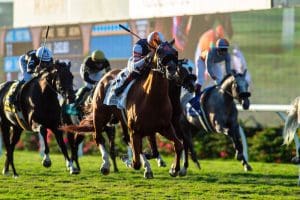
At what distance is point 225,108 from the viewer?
14.1m

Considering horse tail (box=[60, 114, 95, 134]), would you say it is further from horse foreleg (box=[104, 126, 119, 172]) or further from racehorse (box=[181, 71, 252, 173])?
racehorse (box=[181, 71, 252, 173])

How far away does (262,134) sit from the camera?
16422mm

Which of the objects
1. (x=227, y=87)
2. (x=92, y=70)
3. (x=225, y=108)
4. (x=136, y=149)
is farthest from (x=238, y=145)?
(x=136, y=149)

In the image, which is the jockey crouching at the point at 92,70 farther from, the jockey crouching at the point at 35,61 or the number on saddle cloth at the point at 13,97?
the number on saddle cloth at the point at 13,97

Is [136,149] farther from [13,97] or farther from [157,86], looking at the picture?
[13,97]

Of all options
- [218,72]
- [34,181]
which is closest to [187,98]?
[218,72]

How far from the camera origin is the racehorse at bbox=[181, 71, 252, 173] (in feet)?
45.1

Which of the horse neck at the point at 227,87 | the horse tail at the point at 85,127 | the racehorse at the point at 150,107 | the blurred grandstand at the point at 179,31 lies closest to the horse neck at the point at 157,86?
the racehorse at the point at 150,107

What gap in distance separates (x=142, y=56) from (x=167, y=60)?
85cm

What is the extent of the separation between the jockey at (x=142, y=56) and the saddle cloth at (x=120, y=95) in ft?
0.16

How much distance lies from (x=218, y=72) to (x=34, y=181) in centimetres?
399

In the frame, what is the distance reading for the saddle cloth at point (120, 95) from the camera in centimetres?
1086

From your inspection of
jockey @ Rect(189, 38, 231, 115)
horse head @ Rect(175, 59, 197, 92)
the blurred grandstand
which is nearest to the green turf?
jockey @ Rect(189, 38, 231, 115)

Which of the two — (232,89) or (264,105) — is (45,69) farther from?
(264,105)
